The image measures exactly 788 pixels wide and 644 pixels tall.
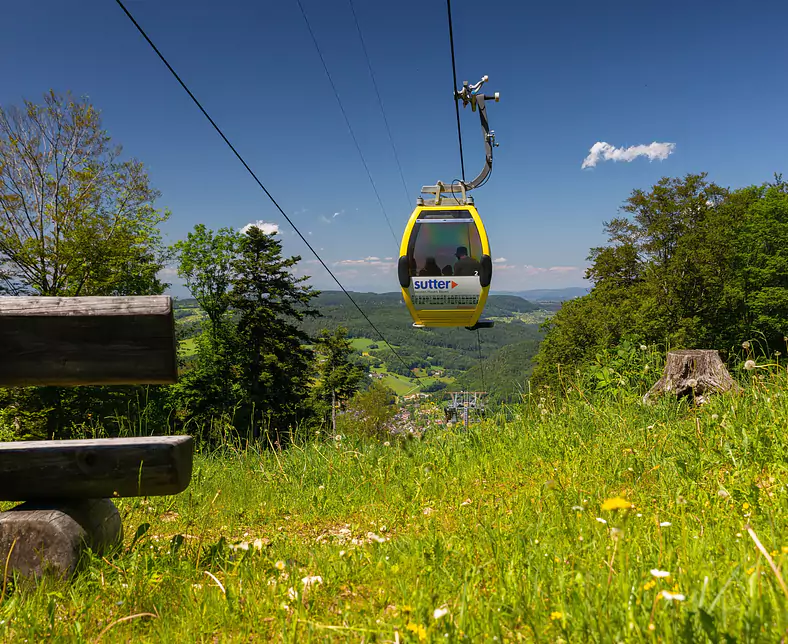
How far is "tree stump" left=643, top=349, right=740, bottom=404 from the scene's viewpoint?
5340 mm

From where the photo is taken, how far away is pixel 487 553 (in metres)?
2.06

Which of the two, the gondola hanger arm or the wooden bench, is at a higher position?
the gondola hanger arm

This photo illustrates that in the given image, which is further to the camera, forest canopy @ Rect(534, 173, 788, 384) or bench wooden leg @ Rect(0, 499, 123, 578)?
forest canopy @ Rect(534, 173, 788, 384)

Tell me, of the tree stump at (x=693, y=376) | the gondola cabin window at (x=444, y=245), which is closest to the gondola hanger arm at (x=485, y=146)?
the gondola cabin window at (x=444, y=245)

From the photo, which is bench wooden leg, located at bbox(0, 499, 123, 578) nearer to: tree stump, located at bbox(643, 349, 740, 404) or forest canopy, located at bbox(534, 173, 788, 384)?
tree stump, located at bbox(643, 349, 740, 404)

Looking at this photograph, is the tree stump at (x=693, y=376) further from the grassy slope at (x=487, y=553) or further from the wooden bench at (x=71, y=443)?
the wooden bench at (x=71, y=443)

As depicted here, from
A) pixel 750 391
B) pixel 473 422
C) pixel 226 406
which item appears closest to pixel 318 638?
pixel 473 422

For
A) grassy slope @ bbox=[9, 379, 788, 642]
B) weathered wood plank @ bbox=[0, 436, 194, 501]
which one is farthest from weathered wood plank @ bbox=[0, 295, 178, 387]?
grassy slope @ bbox=[9, 379, 788, 642]

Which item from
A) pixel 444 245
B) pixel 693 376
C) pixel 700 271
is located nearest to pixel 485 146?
pixel 444 245

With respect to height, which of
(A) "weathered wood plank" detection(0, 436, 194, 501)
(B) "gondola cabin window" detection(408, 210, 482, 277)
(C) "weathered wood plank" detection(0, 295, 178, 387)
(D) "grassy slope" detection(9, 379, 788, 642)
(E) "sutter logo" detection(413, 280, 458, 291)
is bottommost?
(D) "grassy slope" detection(9, 379, 788, 642)

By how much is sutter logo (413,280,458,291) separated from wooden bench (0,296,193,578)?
8315mm

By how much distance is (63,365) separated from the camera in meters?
2.21

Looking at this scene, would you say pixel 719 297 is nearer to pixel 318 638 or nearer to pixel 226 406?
pixel 226 406

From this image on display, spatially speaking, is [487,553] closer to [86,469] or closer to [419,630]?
[419,630]
